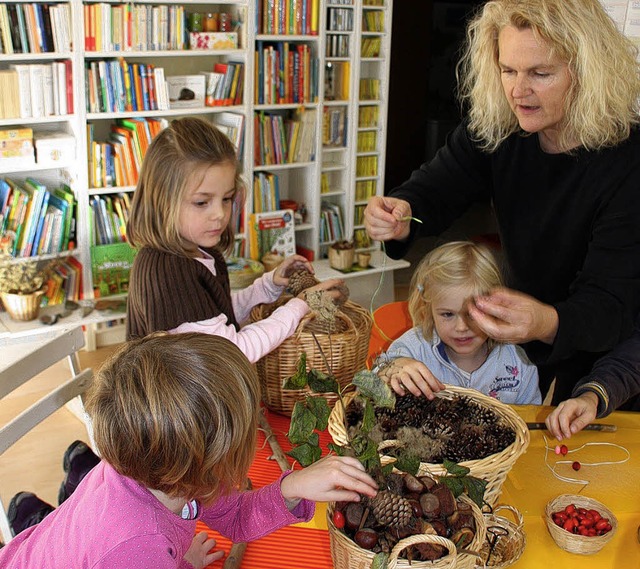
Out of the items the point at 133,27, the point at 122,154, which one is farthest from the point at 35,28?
the point at 122,154

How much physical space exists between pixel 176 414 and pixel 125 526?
0.21m

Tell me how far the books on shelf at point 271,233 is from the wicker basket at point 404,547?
3384 millimetres

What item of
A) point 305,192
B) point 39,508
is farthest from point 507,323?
point 305,192

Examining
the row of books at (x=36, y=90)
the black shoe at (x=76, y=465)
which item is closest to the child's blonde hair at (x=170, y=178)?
the black shoe at (x=76, y=465)

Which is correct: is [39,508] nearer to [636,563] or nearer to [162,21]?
[636,563]

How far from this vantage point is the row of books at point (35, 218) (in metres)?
3.72

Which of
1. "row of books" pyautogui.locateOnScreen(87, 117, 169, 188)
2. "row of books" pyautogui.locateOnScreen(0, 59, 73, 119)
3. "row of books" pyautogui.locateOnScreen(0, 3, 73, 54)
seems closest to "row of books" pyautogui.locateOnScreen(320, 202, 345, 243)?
"row of books" pyautogui.locateOnScreen(87, 117, 169, 188)

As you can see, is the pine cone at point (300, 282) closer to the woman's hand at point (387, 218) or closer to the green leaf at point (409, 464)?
the woman's hand at point (387, 218)

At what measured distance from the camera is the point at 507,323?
4.75 feet

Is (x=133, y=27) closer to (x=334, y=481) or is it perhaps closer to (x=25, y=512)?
(x=25, y=512)

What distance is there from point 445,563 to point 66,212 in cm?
326

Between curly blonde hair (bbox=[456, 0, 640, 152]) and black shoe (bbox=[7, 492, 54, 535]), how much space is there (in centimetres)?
150

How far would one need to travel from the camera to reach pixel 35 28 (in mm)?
3572

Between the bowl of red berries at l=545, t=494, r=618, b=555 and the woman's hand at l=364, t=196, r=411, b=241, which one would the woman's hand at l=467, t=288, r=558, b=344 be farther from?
the woman's hand at l=364, t=196, r=411, b=241
